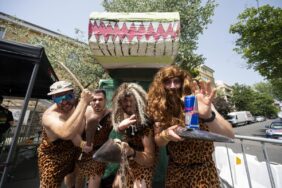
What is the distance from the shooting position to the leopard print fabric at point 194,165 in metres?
1.41

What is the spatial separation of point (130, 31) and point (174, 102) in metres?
1.44

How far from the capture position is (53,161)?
2.07 meters

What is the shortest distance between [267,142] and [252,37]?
12.5 metres

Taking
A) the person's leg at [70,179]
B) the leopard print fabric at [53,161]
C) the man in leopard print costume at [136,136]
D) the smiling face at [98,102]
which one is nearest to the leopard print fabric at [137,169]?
the man in leopard print costume at [136,136]

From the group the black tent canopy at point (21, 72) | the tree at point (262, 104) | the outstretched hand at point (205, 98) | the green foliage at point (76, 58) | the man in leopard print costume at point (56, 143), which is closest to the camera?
the outstretched hand at point (205, 98)

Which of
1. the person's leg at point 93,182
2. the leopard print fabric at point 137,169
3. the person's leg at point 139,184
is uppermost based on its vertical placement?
the leopard print fabric at point 137,169

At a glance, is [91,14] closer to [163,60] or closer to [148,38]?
[148,38]

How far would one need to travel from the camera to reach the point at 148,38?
8.23 feet

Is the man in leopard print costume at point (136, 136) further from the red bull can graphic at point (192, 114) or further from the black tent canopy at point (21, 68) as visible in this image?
the black tent canopy at point (21, 68)

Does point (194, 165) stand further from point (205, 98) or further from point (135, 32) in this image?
point (135, 32)

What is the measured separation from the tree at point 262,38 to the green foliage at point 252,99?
37924 mm

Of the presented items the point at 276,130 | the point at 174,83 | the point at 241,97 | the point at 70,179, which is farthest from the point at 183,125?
the point at 241,97

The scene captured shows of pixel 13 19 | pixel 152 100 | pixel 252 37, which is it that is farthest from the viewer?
pixel 13 19

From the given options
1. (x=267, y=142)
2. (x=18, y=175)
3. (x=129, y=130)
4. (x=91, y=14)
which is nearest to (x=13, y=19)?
(x=18, y=175)
